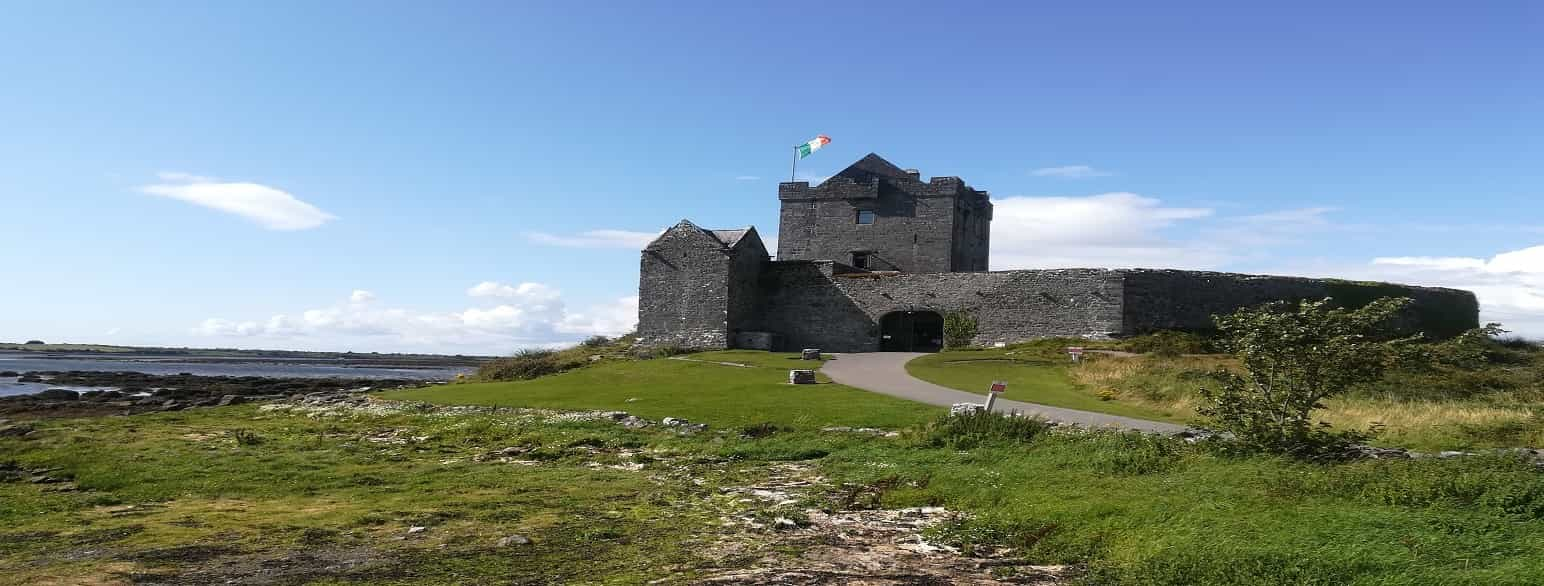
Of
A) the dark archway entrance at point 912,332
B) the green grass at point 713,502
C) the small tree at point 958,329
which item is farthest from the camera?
the dark archway entrance at point 912,332

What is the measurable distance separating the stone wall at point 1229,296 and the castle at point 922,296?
0.15 ft

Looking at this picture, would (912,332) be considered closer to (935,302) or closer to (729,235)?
(935,302)

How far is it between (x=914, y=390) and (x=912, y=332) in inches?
889

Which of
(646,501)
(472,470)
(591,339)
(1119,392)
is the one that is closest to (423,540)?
(646,501)

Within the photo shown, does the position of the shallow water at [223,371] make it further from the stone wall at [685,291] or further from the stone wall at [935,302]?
the stone wall at [935,302]

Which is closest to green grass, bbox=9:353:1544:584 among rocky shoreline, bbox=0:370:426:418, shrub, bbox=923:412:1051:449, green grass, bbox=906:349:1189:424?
shrub, bbox=923:412:1051:449

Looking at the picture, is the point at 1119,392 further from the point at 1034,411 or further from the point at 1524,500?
the point at 1524,500

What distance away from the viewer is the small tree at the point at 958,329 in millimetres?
44469

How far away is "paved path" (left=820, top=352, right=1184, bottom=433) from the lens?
59.7 feet

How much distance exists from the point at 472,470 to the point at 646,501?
4.72 metres

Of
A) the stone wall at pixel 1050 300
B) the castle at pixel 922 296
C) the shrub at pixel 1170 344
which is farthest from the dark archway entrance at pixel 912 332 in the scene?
the shrub at pixel 1170 344

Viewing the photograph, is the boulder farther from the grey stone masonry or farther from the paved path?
the paved path

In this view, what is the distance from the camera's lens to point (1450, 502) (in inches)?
349

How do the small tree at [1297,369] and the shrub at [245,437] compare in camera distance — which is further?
the shrub at [245,437]
